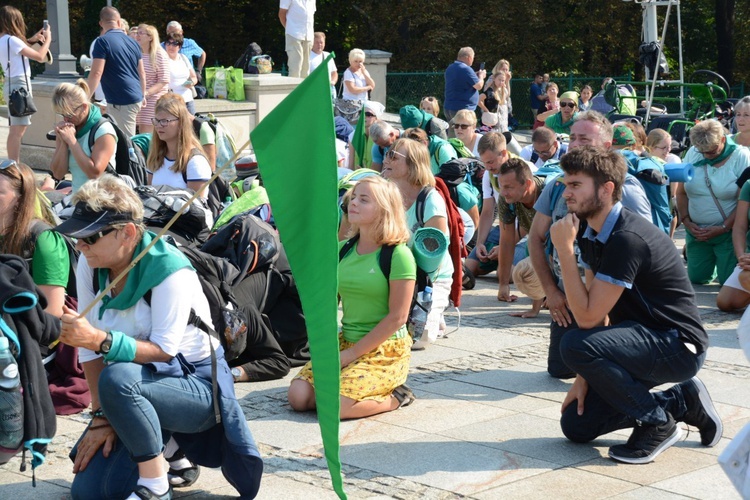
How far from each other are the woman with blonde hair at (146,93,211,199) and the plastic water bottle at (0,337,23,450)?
3.46 m

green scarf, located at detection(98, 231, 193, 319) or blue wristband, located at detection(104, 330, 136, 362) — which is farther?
green scarf, located at detection(98, 231, 193, 319)

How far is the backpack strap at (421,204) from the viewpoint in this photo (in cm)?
743

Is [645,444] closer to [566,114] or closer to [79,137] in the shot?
[79,137]

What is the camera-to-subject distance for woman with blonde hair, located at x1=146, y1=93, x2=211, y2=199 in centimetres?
804

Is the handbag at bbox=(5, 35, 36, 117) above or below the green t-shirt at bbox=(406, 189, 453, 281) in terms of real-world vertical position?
above

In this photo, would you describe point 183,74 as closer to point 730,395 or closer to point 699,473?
point 730,395

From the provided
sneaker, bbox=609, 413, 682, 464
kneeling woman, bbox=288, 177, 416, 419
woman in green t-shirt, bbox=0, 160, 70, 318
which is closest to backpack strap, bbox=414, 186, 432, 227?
kneeling woman, bbox=288, 177, 416, 419

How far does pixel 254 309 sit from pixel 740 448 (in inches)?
147

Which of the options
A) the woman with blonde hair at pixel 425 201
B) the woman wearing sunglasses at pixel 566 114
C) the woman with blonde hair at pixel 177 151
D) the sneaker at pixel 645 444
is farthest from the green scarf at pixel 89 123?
the woman wearing sunglasses at pixel 566 114

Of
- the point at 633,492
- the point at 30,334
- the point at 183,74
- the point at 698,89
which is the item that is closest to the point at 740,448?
the point at 633,492

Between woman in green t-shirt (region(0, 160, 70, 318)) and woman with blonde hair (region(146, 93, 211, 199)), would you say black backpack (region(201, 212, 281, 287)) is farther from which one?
woman in green t-shirt (region(0, 160, 70, 318))

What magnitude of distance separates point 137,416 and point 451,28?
3123 cm

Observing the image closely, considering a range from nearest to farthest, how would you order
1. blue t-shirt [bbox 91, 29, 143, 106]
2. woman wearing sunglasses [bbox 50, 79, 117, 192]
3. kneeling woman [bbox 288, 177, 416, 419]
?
kneeling woman [bbox 288, 177, 416, 419] → woman wearing sunglasses [bbox 50, 79, 117, 192] → blue t-shirt [bbox 91, 29, 143, 106]

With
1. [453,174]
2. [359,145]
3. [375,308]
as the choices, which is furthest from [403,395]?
[359,145]
